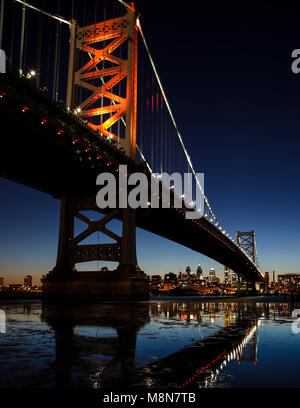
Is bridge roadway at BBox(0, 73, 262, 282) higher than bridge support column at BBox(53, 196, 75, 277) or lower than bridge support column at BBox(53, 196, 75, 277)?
higher

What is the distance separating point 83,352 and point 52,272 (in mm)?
26381

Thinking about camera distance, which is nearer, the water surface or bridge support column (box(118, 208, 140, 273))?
the water surface

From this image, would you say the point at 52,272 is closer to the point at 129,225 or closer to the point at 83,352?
the point at 129,225

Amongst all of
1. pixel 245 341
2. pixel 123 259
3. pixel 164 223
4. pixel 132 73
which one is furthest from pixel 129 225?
pixel 245 341

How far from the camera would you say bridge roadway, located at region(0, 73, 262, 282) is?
19906mm

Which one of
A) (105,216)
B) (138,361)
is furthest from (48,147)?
(138,361)

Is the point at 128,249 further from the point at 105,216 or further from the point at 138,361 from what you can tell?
the point at 138,361

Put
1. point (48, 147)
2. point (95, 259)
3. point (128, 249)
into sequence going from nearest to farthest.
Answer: point (48, 147)
point (128, 249)
point (95, 259)

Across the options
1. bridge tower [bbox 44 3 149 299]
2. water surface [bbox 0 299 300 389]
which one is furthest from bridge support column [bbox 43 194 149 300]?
water surface [bbox 0 299 300 389]

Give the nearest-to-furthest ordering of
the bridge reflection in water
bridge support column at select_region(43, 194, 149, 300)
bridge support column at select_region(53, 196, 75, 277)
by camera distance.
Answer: the bridge reflection in water
bridge support column at select_region(43, 194, 149, 300)
bridge support column at select_region(53, 196, 75, 277)

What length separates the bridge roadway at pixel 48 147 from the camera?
784 inches

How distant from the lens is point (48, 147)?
24219 millimetres

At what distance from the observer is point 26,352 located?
5.40 meters

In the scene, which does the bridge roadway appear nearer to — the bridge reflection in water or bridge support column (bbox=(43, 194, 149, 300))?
bridge support column (bbox=(43, 194, 149, 300))
